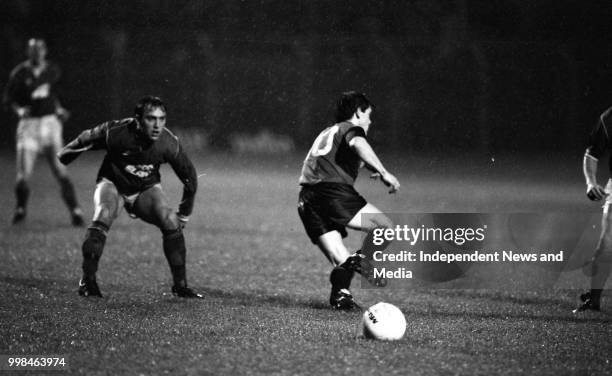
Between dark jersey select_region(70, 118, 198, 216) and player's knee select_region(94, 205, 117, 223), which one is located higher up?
dark jersey select_region(70, 118, 198, 216)

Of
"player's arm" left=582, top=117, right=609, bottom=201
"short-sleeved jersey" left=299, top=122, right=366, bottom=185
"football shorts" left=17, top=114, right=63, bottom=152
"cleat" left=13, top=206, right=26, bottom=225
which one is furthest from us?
"football shorts" left=17, top=114, right=63, bottom=152

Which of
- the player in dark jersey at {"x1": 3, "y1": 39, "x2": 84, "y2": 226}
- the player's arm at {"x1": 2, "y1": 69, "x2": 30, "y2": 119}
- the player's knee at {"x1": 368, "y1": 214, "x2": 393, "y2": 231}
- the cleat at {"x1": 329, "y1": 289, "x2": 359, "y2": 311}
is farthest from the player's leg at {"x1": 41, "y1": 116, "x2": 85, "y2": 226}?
the player's knee at {"x1": 368, "y1": 214, "x2": 393, "y2": 231}

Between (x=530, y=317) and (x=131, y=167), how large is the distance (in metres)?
3.76

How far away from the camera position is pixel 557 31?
879 inches

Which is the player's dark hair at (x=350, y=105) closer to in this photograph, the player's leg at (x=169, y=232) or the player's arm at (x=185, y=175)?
the player's arm at (x=185, y=175)

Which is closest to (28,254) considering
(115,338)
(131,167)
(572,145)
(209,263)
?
(209,263)

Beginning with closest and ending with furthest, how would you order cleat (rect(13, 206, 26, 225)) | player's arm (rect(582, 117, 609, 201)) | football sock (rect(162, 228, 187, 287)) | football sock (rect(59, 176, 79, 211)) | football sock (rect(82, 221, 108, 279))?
player's arm (rect(582, 117, 609, 201)), football sock (rect(82, 221, 108, 279)), football sock (rect(162, 228, 187, 287)), football sock (rect(59, 176, 79, 211)), cleat (rect(13, 206, 26, 225))

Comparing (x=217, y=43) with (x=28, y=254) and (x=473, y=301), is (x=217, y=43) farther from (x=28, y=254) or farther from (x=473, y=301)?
(x=473, y=301)

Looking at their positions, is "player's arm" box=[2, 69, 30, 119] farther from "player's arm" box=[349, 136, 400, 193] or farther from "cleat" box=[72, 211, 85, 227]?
"player's arm" box=[349, 136, 400, 193]

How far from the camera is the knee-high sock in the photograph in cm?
780

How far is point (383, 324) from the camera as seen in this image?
6.36 meters

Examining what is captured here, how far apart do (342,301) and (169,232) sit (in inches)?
71.0

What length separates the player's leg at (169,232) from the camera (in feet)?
27.1

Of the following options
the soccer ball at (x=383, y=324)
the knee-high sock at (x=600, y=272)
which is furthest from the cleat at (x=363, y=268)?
the knee-high sock at (x=600, y=272)
